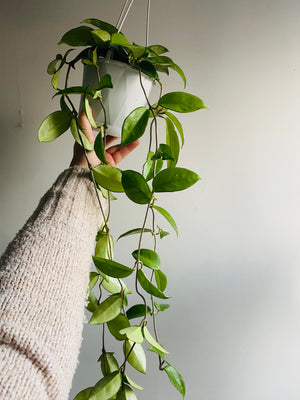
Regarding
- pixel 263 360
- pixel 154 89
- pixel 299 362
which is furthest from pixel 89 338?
pixel 154 89

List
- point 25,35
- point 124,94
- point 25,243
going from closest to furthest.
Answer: point 25,243 < point 124,94 < point 25,35

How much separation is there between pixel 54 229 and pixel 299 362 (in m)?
0.85

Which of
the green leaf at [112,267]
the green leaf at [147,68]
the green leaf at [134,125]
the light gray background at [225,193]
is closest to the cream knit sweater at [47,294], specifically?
the green leaf at [112,267]

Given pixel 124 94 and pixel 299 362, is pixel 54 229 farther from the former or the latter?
pixel 299 362

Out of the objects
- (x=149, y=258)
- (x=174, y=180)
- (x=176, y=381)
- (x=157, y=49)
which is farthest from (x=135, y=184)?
Answer: (x=176, y=381)

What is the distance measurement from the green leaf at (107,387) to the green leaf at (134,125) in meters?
0.45

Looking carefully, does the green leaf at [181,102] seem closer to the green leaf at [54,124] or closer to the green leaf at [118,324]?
the green leaf at [54,124]

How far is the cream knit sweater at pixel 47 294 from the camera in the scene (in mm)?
557

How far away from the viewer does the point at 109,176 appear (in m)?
0.76

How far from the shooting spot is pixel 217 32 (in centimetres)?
113

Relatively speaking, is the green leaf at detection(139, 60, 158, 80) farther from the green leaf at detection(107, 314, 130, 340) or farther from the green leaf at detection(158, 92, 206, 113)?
the green leaf at detection(107, 314, 130, 340)

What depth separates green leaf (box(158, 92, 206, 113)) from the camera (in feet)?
2.40

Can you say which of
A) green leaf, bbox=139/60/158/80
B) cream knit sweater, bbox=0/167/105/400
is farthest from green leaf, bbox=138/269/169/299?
green leaf, bbox=139/60/158/80

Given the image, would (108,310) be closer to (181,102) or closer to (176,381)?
(176,381)
